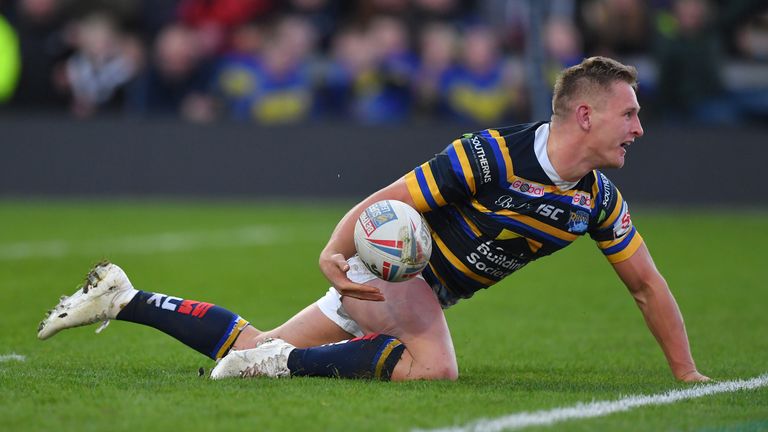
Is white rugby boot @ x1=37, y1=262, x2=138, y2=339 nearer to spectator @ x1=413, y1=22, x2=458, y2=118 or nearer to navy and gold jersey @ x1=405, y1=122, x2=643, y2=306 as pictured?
navy and gold jersey @ x1=405, y1=122, x2=643, y2=306

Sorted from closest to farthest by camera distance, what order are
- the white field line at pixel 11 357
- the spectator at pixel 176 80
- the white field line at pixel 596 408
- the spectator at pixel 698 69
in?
the white field line at pixel 596 408 → the white field line at pixel 11 357 → the spectator at pixel 698 69 → the spectator at pixel 176 80

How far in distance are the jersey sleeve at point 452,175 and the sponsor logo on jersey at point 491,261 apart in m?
0.38

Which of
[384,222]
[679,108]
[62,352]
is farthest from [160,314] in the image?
[679,108]

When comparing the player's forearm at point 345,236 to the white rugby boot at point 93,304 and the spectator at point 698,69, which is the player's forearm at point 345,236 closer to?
the white rugby boot at point 93,304

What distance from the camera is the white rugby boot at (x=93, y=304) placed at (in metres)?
6.24

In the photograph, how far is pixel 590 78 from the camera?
5789 millimetres

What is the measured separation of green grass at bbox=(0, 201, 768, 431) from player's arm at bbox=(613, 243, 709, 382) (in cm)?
12

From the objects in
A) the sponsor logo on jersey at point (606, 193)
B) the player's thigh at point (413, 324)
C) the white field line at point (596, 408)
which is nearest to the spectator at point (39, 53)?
the player's thigh at point (413, 324)

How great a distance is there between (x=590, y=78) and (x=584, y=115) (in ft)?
0.56

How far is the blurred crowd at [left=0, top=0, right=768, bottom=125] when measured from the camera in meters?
16.1

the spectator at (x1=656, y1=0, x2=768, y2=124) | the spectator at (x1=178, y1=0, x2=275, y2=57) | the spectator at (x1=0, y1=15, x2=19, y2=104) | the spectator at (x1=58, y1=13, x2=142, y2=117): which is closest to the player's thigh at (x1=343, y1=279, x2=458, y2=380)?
the spectator at (x1=656, y1=0, x2=768, y2=124)

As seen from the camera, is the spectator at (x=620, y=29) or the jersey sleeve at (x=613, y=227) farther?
the spectator at (x=620, y=29)

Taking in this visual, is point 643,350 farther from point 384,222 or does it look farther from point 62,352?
point 62,352

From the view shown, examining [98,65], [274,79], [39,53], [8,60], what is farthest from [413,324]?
[8,60]
